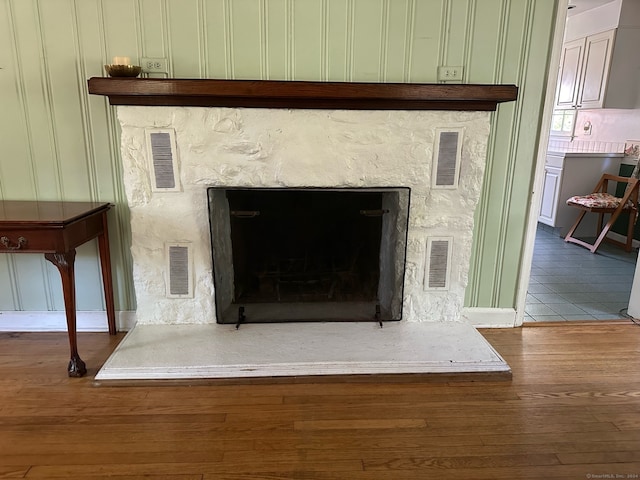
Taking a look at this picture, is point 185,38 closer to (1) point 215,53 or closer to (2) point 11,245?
(1) point 215,53

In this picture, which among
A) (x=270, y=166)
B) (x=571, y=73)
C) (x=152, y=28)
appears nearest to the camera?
(x=152, y=28)

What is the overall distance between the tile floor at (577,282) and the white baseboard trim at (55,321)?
2.46m

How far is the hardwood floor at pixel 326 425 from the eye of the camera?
5.39 ft

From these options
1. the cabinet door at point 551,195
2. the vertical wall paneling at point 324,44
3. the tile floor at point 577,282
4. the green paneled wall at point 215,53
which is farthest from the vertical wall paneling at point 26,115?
the cabinet door at point 551,195

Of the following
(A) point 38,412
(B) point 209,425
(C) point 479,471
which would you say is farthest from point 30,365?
(C) point 479,471

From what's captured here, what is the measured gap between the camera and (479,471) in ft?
5.37

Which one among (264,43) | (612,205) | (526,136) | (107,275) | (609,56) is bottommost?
(107,275)

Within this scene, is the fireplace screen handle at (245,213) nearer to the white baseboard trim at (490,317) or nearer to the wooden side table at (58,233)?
the wooden side table at (58,233)

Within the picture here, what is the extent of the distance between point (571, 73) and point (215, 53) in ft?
15.5

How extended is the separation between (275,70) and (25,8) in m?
1.23

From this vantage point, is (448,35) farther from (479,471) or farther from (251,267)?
(479,471)

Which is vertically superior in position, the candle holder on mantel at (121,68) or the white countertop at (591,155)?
the candle holder on mantel at (121,68)

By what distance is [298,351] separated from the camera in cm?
231

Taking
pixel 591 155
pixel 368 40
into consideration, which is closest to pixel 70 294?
pixel 368 40
